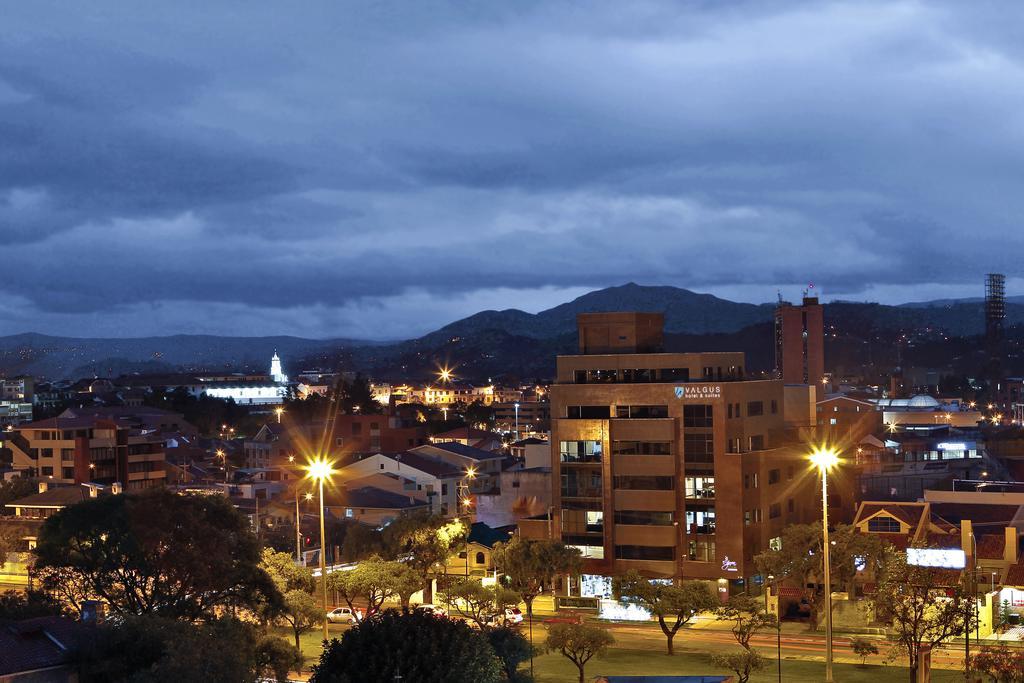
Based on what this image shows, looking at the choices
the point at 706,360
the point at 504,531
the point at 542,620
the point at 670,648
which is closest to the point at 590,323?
the point at 706,360

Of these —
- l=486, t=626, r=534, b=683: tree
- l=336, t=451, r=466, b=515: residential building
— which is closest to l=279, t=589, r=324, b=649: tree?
l=486, t=626, r=534, b=683: tree

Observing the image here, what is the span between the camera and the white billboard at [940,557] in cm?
7156

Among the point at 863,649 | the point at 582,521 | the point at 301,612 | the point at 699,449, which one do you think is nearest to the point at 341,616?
the point at 301,612

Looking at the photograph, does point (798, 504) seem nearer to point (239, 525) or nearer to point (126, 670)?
point (239, 525)

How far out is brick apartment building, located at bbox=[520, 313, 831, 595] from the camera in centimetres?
7962

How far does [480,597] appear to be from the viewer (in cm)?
6494

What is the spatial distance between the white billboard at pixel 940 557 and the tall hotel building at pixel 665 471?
437 inches

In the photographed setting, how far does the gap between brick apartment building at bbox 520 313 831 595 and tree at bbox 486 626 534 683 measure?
32.1 m

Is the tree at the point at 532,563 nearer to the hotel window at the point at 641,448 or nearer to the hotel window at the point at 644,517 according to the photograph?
the hotel window at the point at 644,517

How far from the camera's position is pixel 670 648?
63.6 metres

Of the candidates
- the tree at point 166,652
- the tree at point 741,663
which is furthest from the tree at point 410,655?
the tree at point 741,663

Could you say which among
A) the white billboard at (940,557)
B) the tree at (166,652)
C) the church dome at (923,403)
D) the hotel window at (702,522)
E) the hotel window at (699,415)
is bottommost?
the white billboard at (940,557)

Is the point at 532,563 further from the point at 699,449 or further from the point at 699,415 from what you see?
the point at 699,415

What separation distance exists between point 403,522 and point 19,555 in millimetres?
31650
